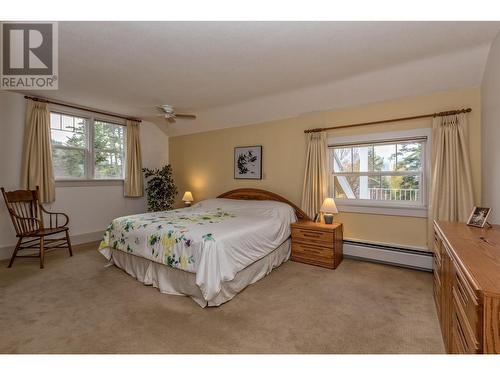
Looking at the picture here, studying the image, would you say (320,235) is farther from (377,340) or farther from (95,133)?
(95,133)

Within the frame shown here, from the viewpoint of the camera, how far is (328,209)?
341cm

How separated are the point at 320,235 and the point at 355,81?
83.9 inches

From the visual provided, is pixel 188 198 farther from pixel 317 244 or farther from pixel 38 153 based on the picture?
pixel 317 244

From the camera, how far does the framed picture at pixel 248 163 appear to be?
4.46 metres

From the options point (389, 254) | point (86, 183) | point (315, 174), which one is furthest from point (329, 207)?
point (86, 183)

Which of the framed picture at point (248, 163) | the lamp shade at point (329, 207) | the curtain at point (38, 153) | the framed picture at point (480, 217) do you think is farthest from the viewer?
the framed picture at point (248, 163)

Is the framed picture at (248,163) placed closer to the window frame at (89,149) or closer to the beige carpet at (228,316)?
the beige carpet at (228,316)

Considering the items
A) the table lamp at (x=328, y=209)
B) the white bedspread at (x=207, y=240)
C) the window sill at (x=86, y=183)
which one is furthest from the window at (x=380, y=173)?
the window sill at (x=86, y=183)

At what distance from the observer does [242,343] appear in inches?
67.3

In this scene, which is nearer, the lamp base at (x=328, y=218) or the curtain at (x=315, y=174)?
the lamp base at (x=328, y=218)

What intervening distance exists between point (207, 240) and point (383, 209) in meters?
2.58

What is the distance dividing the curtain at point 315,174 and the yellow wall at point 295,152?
0.60 ft

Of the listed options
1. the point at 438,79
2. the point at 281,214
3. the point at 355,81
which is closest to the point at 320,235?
the point at 281,214

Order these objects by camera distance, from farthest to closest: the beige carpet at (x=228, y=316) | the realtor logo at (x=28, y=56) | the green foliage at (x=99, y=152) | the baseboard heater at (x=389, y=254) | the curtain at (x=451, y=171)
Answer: the green foliage at (x=99, y=152) → the baseboard heater at (x=389, y=254) → the curtain at (x=451, y=171) → the realtor logo at (x=28, y=56) → the beige carpet at (x=228, y=316)
